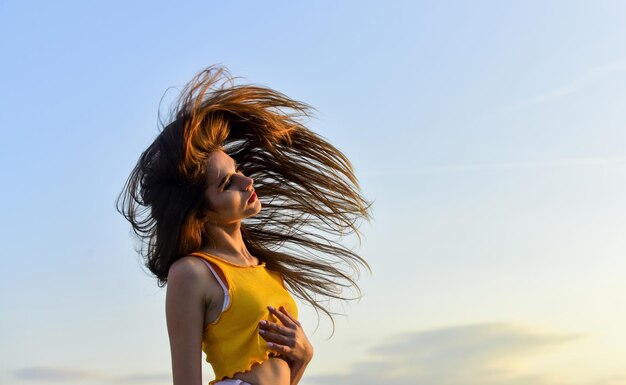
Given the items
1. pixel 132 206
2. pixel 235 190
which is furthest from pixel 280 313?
pixel 132 206

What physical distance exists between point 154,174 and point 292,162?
4.11ft

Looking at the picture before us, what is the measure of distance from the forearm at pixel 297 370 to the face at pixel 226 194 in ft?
2.90

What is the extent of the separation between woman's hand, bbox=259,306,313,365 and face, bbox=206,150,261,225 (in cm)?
57

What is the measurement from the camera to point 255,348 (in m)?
5.73

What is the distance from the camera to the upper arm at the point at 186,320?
18.4 feet

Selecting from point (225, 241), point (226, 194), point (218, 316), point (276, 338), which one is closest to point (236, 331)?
point (218, 316)

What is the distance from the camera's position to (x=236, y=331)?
5.73 metres

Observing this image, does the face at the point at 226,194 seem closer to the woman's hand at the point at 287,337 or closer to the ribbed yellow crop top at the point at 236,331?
the ribbed yellow crop top at the point at 236,331

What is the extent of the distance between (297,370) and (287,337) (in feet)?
0.81

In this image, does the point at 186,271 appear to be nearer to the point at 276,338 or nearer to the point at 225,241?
the point at 225,241

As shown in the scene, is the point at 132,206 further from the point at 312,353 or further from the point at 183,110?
the point at 312,353

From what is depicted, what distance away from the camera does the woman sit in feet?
18.7

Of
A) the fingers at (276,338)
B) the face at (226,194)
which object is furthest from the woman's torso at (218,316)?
the face at (226,194)

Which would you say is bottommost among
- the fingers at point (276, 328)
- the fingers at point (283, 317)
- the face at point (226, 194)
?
the fingers at point (276, 328)
